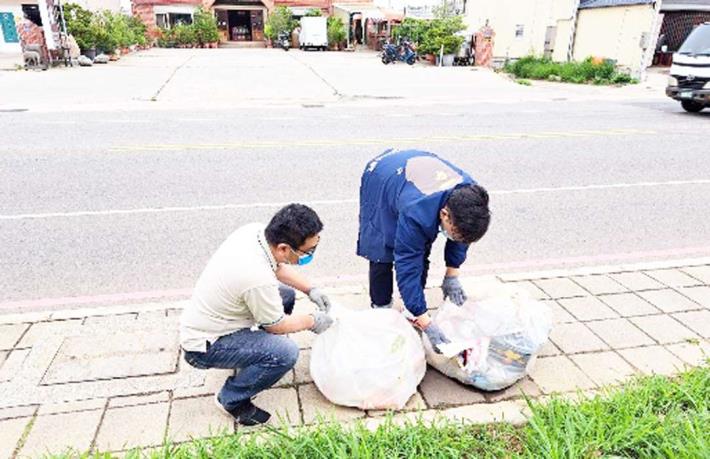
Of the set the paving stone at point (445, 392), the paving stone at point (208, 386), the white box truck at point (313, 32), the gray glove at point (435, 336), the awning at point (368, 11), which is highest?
the awning at point (368, 11)

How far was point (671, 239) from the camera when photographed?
4922 mm

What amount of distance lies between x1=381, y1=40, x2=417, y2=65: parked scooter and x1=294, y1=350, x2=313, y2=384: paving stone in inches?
964

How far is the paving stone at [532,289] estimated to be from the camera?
3.78m

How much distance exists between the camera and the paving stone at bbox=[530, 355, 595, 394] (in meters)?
2.88

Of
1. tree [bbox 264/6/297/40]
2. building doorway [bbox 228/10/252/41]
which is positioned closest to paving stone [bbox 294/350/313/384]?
tree [bbox 264/6/297/40]

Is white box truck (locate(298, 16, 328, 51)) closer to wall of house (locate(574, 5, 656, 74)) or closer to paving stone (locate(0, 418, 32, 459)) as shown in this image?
wall of house (locate(574, 5, 656, 74))

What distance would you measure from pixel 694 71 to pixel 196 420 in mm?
12150

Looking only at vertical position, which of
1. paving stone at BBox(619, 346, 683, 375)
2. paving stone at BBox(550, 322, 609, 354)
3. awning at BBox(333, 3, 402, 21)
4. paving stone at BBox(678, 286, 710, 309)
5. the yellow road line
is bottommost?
paving stone at BBox(550, 322, 609, 354)

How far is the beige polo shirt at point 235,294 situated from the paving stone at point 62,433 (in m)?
0.61

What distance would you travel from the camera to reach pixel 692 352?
3.14 metres

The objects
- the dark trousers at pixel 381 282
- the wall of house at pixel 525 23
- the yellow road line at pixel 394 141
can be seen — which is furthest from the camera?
the wall of house at pixel 525 23

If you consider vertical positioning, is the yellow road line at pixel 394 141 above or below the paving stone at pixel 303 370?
above

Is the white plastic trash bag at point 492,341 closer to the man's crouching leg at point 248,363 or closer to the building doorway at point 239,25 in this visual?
the man's crouching leg at point 248,363

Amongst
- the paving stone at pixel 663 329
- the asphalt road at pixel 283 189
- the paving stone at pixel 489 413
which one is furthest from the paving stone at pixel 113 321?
the paving stone at pixel 663 329
